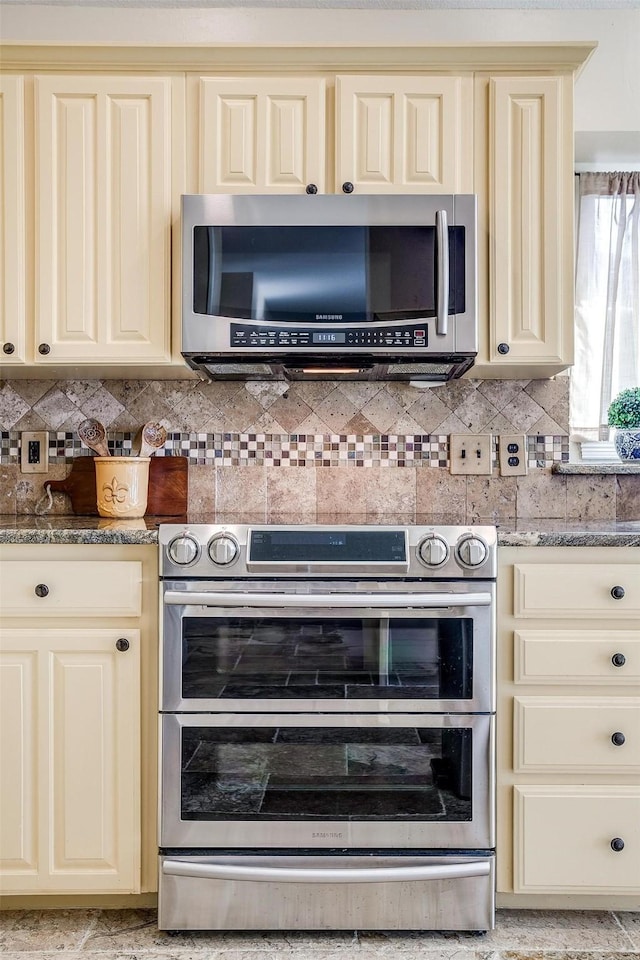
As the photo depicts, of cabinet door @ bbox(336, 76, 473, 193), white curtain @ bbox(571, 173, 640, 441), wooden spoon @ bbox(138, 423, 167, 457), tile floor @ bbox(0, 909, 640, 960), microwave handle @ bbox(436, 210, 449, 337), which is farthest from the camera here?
white curtain @ bbox(571, 173, 640, 441)

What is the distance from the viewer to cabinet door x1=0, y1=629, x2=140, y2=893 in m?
1.66

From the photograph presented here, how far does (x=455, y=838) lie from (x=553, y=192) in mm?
1728

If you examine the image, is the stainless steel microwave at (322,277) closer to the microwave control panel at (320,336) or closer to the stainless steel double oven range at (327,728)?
the microwave control panel at (320,336)

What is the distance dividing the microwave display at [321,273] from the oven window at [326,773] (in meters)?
1.08

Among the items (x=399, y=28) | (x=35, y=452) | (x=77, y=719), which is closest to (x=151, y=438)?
(x=35, y=452)

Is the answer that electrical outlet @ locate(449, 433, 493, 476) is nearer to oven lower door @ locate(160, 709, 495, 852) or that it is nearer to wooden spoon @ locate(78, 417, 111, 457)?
oven lower door @ locate(160, 709, 495, 852)

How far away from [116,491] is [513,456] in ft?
4.14

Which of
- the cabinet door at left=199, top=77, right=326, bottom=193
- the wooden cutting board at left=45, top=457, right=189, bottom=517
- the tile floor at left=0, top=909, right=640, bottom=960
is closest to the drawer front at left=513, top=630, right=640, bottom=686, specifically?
the tile floor at left=0, top=909, right=640, bottom=960

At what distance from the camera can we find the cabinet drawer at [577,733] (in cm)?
164

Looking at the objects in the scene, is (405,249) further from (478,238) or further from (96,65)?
(96,65)

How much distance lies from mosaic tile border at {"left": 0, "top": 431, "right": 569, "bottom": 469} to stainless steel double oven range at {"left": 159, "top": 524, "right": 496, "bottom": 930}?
633 millimetres

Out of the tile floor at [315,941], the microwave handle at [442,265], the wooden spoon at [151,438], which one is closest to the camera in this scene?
the tile floor at [315,941]

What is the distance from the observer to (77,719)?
65.3 inches

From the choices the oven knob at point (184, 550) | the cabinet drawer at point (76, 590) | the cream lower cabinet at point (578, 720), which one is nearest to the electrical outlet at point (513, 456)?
the cream lower cabinet at point (578, 720)
